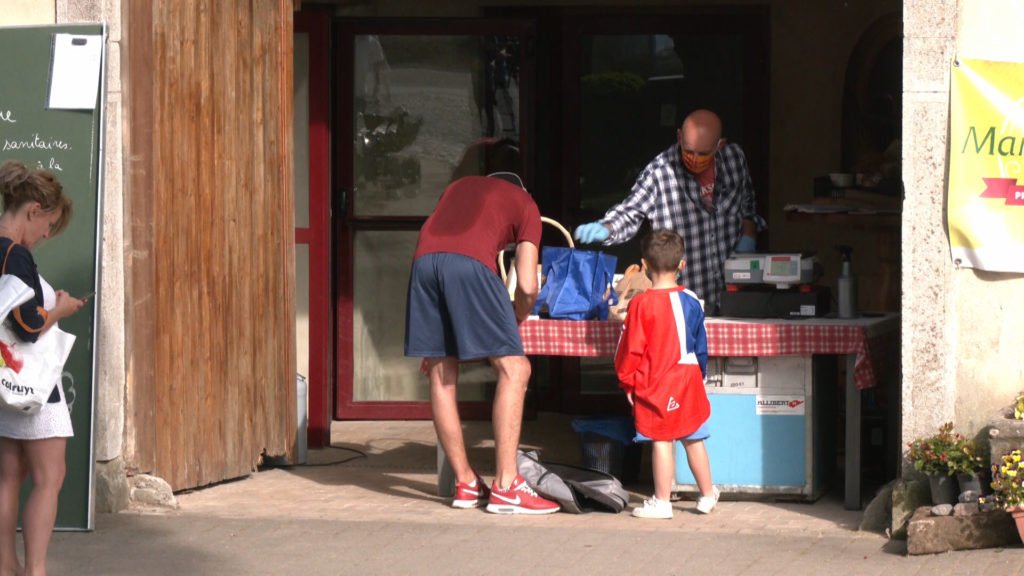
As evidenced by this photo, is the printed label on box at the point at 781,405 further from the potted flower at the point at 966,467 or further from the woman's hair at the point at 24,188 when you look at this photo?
the woman's hair at the point at 24,188

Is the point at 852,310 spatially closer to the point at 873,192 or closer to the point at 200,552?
the point at 873,192

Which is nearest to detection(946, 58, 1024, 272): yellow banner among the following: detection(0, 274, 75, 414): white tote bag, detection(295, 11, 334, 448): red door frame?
detection(0, 274, 75, 414): white tote bag

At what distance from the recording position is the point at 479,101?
1022 centimetres

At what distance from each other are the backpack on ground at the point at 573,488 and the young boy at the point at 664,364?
198mm

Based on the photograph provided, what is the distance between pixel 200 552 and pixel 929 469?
298 cm

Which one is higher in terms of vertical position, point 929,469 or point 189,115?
point 189,115

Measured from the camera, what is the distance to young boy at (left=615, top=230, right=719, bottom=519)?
7.22 m

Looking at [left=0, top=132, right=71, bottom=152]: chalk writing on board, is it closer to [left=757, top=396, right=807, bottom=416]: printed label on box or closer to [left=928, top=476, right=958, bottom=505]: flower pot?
[left=757, top=396, right=807, bottom=416]: printed label on box

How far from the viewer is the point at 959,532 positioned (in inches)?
255

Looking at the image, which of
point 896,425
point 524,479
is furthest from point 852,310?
point 524,479

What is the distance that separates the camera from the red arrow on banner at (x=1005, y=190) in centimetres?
679

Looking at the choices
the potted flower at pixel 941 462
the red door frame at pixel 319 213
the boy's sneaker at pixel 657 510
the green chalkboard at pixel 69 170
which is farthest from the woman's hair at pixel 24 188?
the red door frame at pixel 319 213

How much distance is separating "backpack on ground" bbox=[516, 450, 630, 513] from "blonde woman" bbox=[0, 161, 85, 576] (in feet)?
8.17

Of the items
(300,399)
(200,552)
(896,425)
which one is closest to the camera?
(200,552)
